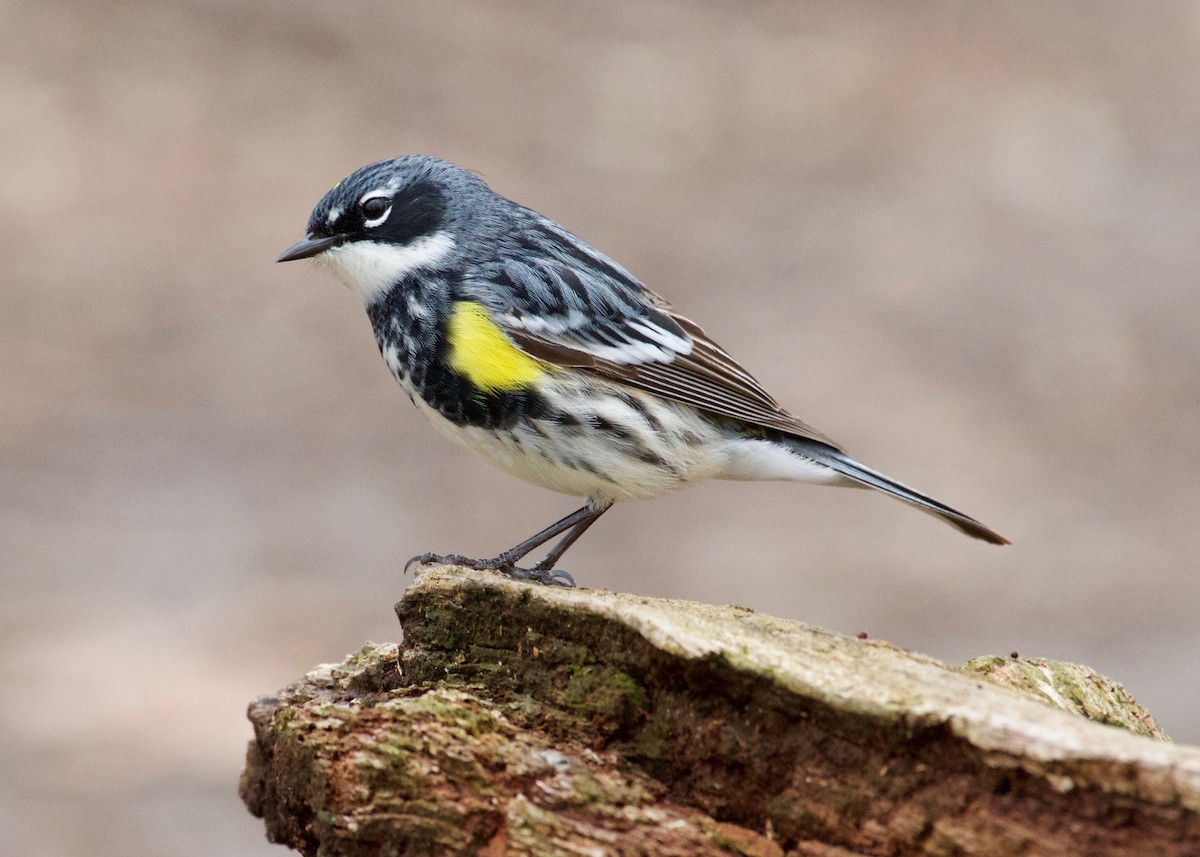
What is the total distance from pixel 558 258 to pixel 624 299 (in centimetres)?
27

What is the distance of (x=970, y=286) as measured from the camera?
40.2 feet

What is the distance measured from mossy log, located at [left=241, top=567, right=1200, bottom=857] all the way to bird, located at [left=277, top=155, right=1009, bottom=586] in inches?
39.4

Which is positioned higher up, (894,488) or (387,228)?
(387,228)

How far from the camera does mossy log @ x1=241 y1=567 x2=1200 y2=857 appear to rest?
2562 millimetres

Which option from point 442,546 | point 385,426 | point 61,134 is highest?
point 61,134

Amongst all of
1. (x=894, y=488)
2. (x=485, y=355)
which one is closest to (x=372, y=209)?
(x=485, y=355)

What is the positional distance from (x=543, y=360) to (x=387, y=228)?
2.60 feet

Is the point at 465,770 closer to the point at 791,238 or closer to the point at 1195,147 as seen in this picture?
the point at 791,238

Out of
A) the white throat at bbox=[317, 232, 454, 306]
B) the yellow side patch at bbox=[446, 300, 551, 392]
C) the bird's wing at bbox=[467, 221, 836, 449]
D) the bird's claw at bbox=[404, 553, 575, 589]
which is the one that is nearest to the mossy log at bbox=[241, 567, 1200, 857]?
the bird's claw at bbox=[404, 553, 575, 589]

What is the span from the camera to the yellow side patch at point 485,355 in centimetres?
448

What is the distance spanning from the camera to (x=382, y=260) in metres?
4.85

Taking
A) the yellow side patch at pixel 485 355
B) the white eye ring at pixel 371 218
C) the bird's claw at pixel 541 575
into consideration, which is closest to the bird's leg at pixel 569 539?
the bird's claw at pixel 541 575

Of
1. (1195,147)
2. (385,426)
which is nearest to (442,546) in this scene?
(385,426)

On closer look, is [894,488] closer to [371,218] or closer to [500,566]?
[500,566]
